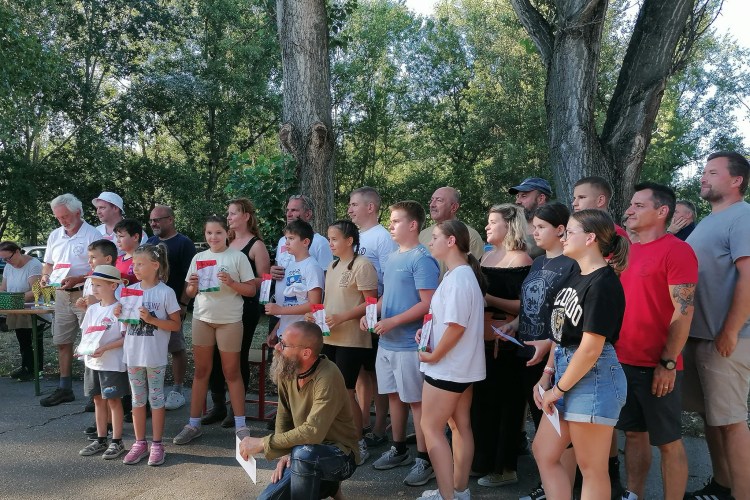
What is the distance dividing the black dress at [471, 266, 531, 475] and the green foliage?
344cm

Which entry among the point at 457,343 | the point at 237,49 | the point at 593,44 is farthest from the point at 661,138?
the point at 457,343

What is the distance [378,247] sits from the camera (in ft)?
15.3

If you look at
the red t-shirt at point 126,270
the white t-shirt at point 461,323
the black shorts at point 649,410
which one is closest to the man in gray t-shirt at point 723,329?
the black shorts at point 649,410

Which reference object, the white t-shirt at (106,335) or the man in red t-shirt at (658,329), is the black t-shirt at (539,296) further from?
the white t-shirt at (106,335)

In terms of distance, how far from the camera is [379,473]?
4008mm

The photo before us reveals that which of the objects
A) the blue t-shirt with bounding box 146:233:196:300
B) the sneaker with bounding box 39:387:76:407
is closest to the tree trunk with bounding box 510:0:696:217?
the blue t-shirt with bounding box 146:233:196:300

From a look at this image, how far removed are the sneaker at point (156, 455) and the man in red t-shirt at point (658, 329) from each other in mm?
3178

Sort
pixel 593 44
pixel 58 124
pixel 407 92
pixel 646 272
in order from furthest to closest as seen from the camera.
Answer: pixel 407 92, pixel 58 124, pixel 593 44, pixel 646 272

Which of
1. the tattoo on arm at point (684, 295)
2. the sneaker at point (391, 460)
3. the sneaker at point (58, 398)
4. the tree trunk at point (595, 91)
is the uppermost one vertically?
the tree trunk at point (595, 91)

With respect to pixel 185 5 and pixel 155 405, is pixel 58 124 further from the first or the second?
pixel 155 405

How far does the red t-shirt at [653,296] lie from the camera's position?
122 inches

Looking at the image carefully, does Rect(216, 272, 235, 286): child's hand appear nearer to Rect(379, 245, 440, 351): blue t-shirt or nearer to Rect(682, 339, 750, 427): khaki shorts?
Rect(379, 245, 440, 351): blue t-shirt

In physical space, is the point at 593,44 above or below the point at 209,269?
above

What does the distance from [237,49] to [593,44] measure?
1898 centimetres
